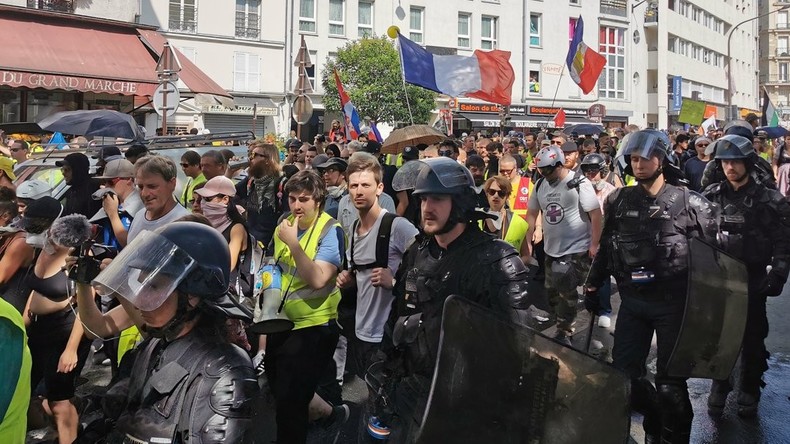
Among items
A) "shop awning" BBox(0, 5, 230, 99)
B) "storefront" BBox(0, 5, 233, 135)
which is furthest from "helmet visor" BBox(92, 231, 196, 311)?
"shop awning" BBox(0, 5, 230, 99)

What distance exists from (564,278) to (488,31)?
3454 cm

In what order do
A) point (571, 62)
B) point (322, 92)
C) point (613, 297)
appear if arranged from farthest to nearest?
point (322, 92), point (571, 62), point (613, 297)

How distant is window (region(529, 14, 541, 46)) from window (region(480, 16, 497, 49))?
2.39 m

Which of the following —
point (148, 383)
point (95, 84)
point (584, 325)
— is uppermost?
point (95, 84)

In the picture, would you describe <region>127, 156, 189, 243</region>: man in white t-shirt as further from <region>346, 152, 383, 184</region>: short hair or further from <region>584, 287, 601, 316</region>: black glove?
<region>584, 287, 601, 316</region>: black glove

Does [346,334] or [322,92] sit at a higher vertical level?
[322,92]

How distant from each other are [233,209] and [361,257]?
126 cm

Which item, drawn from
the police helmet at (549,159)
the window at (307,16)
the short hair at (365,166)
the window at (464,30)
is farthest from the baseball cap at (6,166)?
the window at (464,30)

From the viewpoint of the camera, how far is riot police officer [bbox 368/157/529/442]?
9.16 feet

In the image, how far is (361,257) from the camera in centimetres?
409

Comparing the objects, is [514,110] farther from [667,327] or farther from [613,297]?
[667,327]

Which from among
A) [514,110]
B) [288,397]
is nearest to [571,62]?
[288,397]

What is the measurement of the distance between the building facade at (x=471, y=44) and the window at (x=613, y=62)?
6 cm

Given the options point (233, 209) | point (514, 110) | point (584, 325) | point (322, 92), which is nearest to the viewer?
point (233, 209)
